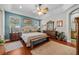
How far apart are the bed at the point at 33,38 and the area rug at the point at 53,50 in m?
0.13

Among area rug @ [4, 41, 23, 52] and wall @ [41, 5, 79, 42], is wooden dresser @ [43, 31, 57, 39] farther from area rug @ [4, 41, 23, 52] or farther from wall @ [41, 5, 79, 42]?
area rug @ [4, 41, 23, 52]

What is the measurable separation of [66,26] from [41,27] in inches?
21.4

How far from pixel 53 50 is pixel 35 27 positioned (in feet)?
2.06

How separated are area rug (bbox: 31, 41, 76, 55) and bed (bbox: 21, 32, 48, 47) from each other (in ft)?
0.42

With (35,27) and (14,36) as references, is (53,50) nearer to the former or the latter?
(35,27)

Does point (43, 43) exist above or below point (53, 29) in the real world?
below

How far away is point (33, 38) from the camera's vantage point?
7.91 ft

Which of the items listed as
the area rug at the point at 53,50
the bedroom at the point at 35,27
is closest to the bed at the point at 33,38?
the bedroom at the point at 35,27

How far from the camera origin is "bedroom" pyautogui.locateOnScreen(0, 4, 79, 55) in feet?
7.77

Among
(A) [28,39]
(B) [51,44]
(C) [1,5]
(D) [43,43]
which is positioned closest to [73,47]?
(B) [51,44]

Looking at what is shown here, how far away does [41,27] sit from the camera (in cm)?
247

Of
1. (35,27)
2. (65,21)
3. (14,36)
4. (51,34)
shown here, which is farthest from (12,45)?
(65,21)
